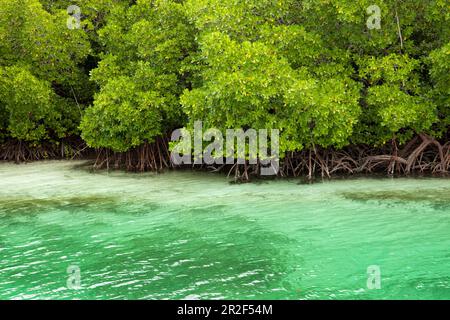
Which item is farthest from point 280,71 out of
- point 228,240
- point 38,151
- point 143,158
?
point 38,151

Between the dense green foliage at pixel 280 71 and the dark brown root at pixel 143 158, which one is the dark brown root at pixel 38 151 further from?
the dense green foliage at pixel 280 71

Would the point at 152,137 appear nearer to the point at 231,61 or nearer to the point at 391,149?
the point at 231,61

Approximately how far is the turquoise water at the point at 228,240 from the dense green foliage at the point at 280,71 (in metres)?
1.56

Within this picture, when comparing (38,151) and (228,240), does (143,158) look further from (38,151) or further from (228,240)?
(228,240)

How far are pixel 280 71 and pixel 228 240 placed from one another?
16.5 ft

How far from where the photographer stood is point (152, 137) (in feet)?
51.8

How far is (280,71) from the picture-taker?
12180mm

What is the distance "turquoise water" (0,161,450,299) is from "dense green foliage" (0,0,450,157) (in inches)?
61.4

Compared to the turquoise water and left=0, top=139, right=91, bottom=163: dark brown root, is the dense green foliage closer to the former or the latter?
the turquoise water

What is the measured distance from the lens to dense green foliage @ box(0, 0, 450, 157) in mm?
12297

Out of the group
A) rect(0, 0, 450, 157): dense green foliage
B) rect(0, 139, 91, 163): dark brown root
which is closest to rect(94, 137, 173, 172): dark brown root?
rect(0, 0, 450, 157): dense green foliage

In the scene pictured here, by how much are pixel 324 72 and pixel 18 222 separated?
7.63 metres

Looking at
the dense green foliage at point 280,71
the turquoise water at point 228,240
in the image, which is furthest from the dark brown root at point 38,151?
the turquoise water at point 228,240
